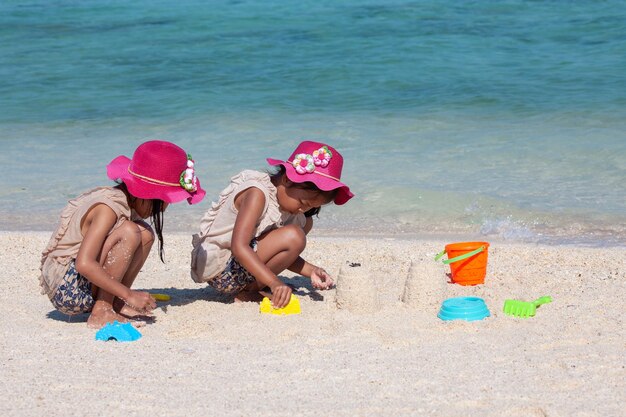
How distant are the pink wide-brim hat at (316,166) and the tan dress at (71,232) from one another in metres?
0.77

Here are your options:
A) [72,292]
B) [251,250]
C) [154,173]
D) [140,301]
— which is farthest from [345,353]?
[72,292]

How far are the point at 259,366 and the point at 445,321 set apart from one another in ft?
3.22

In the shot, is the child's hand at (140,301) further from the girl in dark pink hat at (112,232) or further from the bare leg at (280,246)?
the bare leg at (280,246)

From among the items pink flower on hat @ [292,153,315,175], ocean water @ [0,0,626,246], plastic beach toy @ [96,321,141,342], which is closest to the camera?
plastic beach toy @ [96,321,141,342]

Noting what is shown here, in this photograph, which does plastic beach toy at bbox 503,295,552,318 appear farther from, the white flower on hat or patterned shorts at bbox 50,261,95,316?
patterned shorts at bbox 50,261,95,316

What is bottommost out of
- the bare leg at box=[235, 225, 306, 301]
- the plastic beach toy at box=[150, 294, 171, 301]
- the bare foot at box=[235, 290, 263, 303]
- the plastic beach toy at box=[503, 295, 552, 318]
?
the plastic beach toy at box=[150, 294, 171, 301]

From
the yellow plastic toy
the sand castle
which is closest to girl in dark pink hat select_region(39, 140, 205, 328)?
the yellow plastic toy

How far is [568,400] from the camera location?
295cm

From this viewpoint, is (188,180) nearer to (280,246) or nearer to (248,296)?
(280,246)

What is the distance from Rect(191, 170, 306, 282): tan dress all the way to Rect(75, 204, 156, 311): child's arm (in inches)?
20.2

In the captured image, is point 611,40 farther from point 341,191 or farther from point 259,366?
point 259,366

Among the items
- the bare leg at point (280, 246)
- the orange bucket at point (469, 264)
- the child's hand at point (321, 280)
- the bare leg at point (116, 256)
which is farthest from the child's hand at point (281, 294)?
the orange bucket at point (469, 264)

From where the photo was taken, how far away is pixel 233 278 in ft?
A: 14.0

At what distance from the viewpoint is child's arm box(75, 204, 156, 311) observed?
370cm
